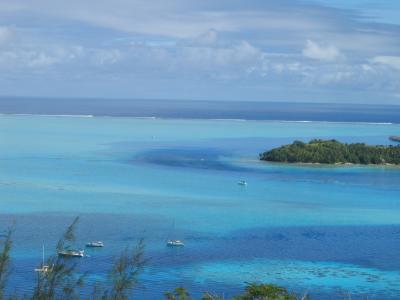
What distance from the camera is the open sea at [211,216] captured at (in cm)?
1727

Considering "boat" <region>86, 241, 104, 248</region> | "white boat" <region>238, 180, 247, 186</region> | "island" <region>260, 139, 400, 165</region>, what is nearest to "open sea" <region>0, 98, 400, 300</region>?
"boat" <region>86, 241, 104, 248</region>

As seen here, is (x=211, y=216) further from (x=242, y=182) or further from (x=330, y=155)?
(x=330, y=155)

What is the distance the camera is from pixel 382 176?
38.0 meters

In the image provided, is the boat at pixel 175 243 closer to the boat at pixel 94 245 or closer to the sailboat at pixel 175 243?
the sailboat at pixel 175 243

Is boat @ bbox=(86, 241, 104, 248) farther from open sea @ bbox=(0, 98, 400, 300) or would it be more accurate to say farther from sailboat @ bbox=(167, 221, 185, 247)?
sailboat @ bbox=(167, 221, 185, 247)

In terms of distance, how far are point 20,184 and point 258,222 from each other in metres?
11.8

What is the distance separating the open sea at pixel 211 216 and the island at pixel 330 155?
118cm

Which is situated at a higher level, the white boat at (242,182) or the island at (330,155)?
the island at (330,155)

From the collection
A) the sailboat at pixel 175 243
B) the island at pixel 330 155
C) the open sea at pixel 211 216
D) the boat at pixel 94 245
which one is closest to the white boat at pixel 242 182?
the open sea at pixel 211 216

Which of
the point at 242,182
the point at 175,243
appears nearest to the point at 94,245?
the point at 175,243

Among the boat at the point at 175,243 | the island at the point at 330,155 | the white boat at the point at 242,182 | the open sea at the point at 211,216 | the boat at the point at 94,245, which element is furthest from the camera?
the island at the point at 330,155

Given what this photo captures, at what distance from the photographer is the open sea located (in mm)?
17266

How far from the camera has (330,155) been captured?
140 ft

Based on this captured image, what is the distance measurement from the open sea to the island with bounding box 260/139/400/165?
118 centimetres
